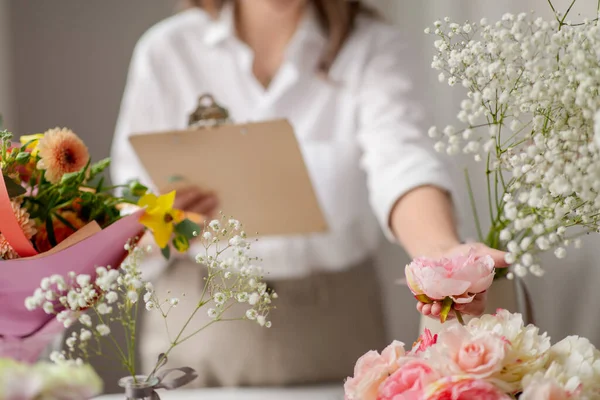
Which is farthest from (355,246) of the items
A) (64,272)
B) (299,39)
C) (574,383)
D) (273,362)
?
(574,383)

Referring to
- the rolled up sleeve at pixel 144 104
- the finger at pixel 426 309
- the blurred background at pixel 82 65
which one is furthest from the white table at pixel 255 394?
the blurred background at pixel 82 65

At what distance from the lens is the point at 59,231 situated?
25.6 inches

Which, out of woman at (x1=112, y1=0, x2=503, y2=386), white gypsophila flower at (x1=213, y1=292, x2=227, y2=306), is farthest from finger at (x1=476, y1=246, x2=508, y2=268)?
woman at (x1=112, y1=0, x2=503, y2=386)

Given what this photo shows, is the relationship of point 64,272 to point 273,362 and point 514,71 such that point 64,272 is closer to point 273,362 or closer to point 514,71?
point 514,71

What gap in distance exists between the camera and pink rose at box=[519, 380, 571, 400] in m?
0.42

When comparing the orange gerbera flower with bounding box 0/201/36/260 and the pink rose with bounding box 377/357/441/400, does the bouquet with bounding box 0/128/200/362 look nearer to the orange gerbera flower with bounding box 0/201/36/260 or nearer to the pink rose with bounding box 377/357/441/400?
the orange gerbera flower with bounding box 0/201/36/260

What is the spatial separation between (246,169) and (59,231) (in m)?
0.46

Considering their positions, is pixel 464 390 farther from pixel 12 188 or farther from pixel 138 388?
pixel 12 188

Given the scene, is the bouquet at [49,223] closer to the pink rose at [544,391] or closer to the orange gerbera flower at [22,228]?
the orange gerbera flower at [22,228]

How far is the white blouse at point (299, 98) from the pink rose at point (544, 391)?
922mm

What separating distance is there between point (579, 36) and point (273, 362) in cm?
97

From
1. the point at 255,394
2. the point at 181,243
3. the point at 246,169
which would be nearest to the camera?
the point at 181,243

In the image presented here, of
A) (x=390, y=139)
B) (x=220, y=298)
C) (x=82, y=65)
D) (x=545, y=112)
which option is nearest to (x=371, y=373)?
(x=220, y=298)

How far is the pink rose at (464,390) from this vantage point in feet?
1.39
